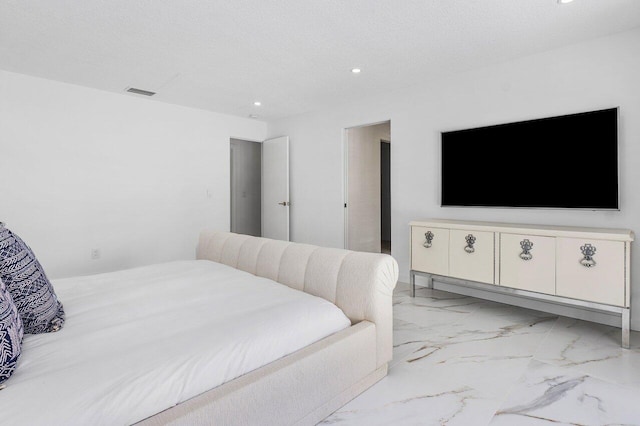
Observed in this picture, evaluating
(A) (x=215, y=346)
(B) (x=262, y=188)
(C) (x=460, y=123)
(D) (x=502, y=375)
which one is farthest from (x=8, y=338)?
(B) (x=262, y=188)

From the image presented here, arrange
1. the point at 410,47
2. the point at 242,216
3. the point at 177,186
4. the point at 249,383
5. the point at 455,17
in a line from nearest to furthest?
the point at 249,383
the point at 455,17
the point at 410,47
the point at 177,186
the point at 242,216

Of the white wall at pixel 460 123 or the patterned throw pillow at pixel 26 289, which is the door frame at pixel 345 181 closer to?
the white wall at pixel 460 123

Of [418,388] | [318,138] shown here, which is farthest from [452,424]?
[318,138]

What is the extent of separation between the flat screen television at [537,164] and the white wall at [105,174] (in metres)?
3.33

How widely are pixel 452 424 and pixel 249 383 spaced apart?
96 centimetres

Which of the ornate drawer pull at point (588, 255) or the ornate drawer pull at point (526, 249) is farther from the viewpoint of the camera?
the ornate drawer pull at point (526, 249)

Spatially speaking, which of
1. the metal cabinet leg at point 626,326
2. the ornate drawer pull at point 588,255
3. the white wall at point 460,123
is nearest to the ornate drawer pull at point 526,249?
the ornate drawer pull at point 588,255

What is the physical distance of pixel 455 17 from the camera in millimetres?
2459

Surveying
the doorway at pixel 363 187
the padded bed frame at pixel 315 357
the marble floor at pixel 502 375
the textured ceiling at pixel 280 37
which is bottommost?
the marble floor at pixel 502 375

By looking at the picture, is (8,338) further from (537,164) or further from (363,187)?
(363,187)

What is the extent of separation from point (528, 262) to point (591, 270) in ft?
1.29

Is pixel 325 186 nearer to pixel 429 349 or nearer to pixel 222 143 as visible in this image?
pixel 222 143

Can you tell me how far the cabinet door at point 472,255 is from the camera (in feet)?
9.61

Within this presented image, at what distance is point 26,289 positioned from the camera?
1361mm
